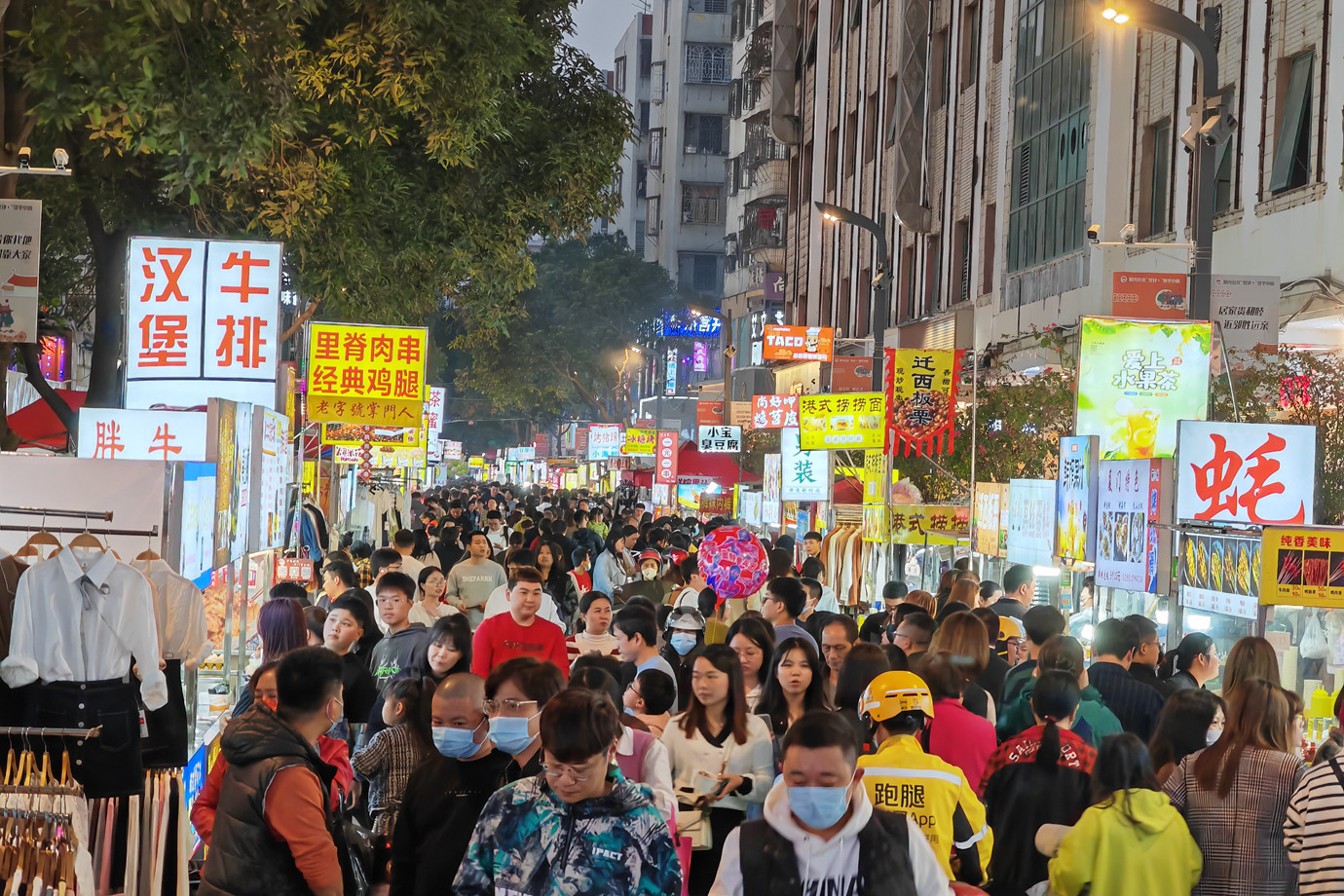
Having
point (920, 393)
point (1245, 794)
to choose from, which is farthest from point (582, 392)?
point (1245, 794)

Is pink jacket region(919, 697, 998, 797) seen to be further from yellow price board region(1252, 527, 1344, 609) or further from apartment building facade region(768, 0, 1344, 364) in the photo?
apartment building facade region(768, 0, 1344, 364)

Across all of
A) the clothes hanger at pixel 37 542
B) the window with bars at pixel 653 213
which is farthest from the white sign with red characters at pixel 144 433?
the window with bars at pixel 653 213

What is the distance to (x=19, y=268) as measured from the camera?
11.3 metres

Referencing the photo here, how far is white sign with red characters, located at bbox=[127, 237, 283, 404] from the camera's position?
10.7 metres

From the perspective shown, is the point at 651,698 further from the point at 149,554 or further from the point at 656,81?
the point at 656,81

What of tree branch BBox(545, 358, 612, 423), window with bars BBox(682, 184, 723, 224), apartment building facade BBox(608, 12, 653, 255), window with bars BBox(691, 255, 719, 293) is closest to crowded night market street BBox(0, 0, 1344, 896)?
tree branch BBox(545, 358, 612, 423)

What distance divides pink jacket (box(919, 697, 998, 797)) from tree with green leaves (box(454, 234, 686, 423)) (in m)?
56.3

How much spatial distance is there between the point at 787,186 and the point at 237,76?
46403 mm

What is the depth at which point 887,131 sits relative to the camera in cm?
4231

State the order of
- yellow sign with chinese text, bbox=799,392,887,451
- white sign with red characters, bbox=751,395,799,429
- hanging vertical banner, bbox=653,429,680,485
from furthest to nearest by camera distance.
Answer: hanging vertical banner, bbox=653,429,680,485 < white sign with red characters, bbox=751,395,799,429 < yellow sign with chinese text, bbox=799,392,887,451

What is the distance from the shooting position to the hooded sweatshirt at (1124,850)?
18.8 ft

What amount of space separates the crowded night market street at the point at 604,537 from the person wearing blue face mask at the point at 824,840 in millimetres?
13

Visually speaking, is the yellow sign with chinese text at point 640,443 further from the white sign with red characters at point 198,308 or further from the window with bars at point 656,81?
the window with bars at point 656,81

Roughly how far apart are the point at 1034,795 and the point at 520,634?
13.8 feet
